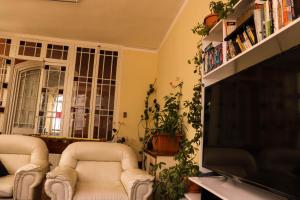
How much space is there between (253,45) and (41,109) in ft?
14.6

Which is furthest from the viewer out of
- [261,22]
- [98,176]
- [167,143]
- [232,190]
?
[167,143]

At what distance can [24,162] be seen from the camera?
3102mm

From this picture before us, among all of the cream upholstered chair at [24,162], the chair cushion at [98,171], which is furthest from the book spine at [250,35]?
the cream upholstered chair at [24,162]

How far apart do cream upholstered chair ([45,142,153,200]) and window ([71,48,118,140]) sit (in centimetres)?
198

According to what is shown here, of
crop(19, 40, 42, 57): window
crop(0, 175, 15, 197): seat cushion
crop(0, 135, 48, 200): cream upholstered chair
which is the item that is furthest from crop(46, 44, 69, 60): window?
crop(0, 175, 15, 197): seat cushion

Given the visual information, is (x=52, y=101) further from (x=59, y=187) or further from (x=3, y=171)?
(x=59, y=187)

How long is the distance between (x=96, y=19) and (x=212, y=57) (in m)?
2.72

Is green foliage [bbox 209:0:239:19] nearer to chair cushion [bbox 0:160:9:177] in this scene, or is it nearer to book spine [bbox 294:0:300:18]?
book spine [bbox 294:0:300:18]

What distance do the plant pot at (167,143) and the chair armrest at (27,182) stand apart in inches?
53.3

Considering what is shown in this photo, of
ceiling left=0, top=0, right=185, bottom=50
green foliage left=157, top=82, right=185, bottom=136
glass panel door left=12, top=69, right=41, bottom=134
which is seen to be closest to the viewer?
green foliage left=157, top=82, right=185, bottom=136

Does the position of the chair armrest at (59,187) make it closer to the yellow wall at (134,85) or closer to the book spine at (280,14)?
the book spine at (280,14)

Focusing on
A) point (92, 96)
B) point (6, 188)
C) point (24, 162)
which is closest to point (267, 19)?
point (6, 188)

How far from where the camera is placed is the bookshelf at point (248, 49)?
4.18 ft

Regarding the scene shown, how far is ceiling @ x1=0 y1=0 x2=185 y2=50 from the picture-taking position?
3674 mm
